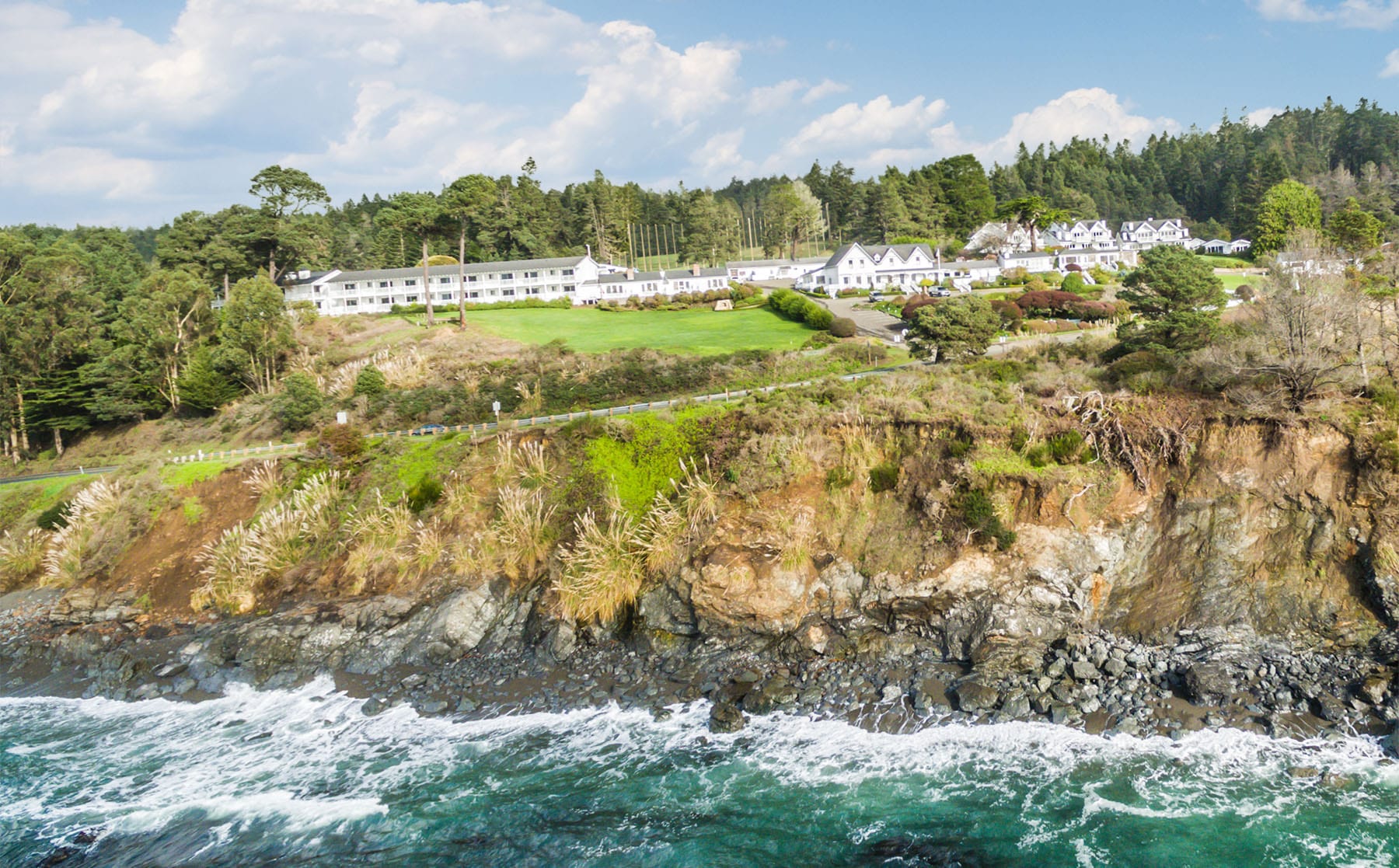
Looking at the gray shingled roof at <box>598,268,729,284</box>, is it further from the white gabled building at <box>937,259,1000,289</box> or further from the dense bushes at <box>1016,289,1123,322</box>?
the dense bushes at <box>1016,289,1123,322</box>

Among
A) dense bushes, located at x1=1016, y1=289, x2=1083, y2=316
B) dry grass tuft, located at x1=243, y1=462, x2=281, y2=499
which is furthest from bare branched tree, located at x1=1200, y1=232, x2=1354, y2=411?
dry grass tuft, located at x1=243, y1=462, x2=281, y2=499

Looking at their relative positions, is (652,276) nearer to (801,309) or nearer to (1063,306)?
(801,309)

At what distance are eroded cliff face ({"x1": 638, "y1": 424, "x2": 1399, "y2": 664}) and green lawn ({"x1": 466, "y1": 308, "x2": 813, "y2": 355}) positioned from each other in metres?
24.4

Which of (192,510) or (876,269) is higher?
(876,269)

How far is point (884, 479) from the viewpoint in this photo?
77.7 feet

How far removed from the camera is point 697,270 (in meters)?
79.4

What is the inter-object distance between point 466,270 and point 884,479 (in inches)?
2370

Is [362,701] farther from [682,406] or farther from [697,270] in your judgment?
[697,270]

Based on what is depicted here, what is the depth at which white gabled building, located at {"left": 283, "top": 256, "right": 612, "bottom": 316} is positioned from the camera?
73562 mm

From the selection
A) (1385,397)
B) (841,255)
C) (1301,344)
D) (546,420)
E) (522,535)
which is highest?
(841,255)

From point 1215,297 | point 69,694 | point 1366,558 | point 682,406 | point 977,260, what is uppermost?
point 977,260

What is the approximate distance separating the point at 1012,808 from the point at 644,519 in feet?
41.8

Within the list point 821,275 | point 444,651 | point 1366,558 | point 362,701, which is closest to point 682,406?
point 444,651

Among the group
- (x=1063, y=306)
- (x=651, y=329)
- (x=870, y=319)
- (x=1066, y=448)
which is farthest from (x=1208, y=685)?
(x=651, y=329)
